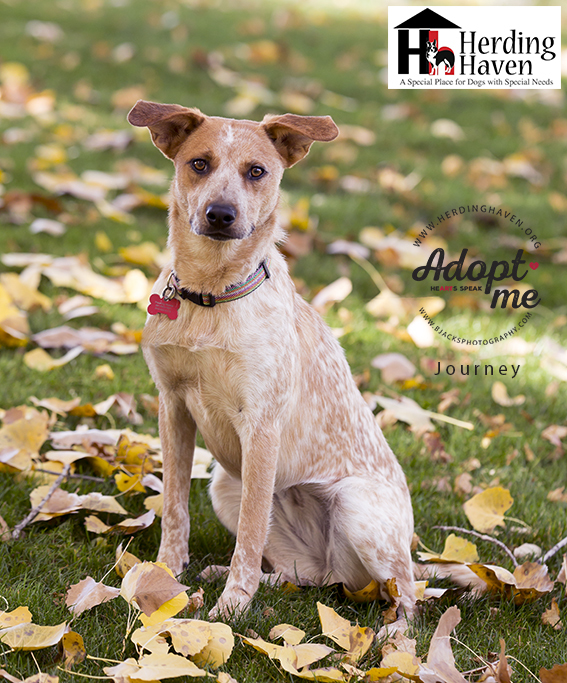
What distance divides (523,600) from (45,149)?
5.53 metres

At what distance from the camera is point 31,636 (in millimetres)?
2234

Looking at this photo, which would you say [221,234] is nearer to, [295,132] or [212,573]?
[295,132]

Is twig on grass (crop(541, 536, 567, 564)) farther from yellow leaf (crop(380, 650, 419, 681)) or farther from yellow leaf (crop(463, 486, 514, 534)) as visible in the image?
yellow leaf (crop(380, 650, 419, 681))

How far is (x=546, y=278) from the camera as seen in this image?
20.0 feet

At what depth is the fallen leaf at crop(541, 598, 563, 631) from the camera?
9.14 feet

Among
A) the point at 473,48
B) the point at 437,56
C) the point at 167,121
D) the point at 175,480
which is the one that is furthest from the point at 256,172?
the point at 473,48

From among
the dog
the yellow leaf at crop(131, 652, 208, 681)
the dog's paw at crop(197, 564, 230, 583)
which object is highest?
the dog

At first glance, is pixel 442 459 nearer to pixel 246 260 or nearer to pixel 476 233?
pixel 246 260

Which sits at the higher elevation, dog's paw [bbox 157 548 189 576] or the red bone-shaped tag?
the red bone-shaped tag

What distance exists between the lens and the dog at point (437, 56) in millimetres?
6239

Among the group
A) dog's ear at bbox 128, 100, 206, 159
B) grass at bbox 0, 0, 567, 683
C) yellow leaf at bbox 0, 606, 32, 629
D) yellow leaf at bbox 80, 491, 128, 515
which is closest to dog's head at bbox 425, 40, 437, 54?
grass at bbox 0, 0, 567, 683

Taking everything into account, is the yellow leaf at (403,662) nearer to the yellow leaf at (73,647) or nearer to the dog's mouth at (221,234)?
the yellow leaf at (73,647)

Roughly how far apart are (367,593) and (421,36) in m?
4.88

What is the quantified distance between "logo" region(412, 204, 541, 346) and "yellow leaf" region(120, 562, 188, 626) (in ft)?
10.7
